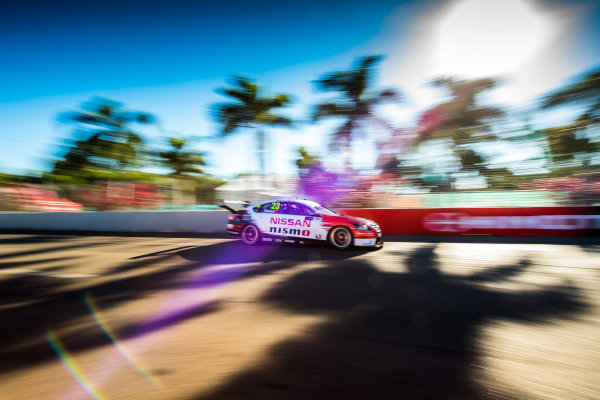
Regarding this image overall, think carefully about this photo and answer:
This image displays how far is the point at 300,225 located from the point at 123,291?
431 centimetres

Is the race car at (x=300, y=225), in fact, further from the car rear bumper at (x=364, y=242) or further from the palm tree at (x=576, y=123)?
the palm tree at (x=576, y=123)

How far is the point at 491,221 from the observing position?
992 centimetres

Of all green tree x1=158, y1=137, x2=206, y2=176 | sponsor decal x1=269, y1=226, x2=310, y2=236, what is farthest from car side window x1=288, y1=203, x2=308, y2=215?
green tree x1=158, y1=137, x2=206, y2=176

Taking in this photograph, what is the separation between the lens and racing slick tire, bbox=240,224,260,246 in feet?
27.3

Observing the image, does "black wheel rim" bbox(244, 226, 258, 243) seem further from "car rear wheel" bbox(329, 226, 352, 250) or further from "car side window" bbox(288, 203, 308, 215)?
"car rear wheel" bbox(329, 226, 352, 250)

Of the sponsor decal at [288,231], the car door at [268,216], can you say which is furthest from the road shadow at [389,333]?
the car door at [268,216]

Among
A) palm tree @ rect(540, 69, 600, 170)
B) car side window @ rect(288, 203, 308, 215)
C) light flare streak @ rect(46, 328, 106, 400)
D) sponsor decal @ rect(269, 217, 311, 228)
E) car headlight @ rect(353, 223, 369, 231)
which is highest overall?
palm tree @ rect(540, 69, 600, 170)

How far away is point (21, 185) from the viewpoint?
1744cm

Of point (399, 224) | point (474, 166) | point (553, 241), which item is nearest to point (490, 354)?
point (553, 241)

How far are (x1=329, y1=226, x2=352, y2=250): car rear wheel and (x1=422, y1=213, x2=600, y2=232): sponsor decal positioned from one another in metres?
4.75

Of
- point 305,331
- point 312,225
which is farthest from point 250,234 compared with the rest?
point 305,331

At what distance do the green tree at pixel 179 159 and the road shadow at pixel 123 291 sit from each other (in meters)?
27.4

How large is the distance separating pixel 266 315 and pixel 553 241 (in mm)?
8990

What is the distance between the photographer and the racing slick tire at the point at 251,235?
27.3ft
